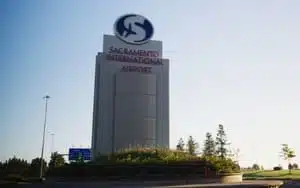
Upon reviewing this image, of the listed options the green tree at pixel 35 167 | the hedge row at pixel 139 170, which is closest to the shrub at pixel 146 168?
the hedge row at pixel 139 170

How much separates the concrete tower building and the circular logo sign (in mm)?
535

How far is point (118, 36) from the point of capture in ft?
152

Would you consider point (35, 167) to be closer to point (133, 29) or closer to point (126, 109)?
point (126, 109)

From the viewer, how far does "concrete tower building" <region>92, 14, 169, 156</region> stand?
1788 inches

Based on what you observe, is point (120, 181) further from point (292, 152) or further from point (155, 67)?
point (292, 152)

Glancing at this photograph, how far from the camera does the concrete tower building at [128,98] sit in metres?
45.4

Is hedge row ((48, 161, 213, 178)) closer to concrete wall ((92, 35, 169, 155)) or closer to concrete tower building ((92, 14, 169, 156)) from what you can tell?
concrete tower building ((92, 14, 169, 156))

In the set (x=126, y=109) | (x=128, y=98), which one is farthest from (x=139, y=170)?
(x=128, y=98)

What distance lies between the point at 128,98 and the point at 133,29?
7438mm

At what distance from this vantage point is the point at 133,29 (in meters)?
46.8

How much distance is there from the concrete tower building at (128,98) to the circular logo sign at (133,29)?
535mm

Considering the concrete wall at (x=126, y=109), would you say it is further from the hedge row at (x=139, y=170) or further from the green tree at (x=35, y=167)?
the green tree at (x=35, y=167)

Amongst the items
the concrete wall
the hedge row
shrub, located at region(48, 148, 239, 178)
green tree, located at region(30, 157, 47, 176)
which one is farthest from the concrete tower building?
green tree, located at region(30, 157, 47, 176)

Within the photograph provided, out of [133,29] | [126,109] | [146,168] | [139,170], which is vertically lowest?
[139,170]
